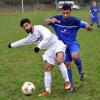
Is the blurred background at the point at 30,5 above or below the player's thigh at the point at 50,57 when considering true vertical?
below

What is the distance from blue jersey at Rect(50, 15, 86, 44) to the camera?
923cm

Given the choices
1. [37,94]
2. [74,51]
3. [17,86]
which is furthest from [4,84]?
[74,51]

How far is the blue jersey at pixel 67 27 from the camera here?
9234 mm

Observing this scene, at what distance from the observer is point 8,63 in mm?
13828

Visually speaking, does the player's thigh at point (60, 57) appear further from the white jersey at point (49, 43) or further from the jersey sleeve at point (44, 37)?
the jersey sleeve at point (44, 37)

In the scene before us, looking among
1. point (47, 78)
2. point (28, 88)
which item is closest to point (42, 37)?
point (47, 78)

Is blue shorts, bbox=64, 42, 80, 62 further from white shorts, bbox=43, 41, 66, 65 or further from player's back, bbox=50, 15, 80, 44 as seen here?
white shorts, bbox=43, 41, 66, 65

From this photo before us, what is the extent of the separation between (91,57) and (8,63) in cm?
317

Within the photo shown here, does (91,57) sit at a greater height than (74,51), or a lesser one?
lesser

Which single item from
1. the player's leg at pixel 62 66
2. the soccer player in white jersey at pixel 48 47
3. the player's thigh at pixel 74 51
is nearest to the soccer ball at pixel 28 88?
the soccer player in white jersey at pixel 48 47

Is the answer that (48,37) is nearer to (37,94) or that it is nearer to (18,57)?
(37,94)

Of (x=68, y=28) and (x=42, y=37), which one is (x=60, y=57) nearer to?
(x=42, y=37)

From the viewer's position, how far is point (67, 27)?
9.26 m

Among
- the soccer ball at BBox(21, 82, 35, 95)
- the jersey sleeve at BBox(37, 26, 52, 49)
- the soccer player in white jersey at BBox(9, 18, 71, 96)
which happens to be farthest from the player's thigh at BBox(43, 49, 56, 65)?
the soccer ball at BBox(21, 82, 35, 95)
